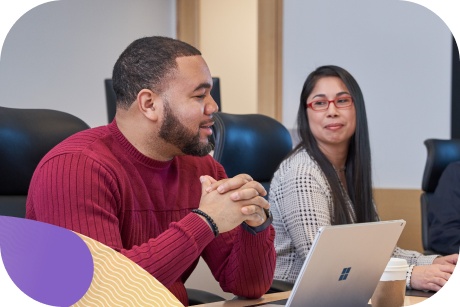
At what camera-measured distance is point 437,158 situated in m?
3.34

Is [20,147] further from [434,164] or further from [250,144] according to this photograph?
[434,164]

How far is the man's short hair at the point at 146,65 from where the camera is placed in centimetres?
174

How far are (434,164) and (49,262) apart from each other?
249 centimetres

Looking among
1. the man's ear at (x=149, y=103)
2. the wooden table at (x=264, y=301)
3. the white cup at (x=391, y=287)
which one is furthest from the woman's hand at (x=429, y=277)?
the man's ear at (x=149, y=103)

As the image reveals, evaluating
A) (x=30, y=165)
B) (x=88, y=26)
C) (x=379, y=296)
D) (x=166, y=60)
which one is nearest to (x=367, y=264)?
(x=379, y=296)

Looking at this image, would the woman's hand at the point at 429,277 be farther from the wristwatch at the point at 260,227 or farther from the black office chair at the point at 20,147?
the black office chair at the point at 20,147

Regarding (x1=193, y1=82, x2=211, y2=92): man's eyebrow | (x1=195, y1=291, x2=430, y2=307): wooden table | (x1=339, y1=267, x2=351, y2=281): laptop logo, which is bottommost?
(x1=195, y1=291, x2=430, y2=307): wooden table

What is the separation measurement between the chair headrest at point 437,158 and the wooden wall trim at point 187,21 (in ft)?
A: 10.6

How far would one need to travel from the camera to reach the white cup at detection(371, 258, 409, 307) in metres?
1.61

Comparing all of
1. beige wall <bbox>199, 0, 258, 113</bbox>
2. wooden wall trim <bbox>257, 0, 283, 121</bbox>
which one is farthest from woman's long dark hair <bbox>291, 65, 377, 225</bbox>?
beige wall <bbox>199, 0, 258, 113</bbox>

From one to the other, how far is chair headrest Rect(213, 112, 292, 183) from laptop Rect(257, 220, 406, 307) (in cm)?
107

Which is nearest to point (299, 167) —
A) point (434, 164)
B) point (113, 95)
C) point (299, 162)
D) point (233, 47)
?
point (299, 162)

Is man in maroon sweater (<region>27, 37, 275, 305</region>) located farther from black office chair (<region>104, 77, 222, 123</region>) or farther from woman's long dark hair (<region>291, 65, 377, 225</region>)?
black office chair (<region>104, 77, 222, 123</region>)

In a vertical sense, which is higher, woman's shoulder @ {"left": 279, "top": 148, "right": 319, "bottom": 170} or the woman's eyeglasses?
the woman's eyeglasses
